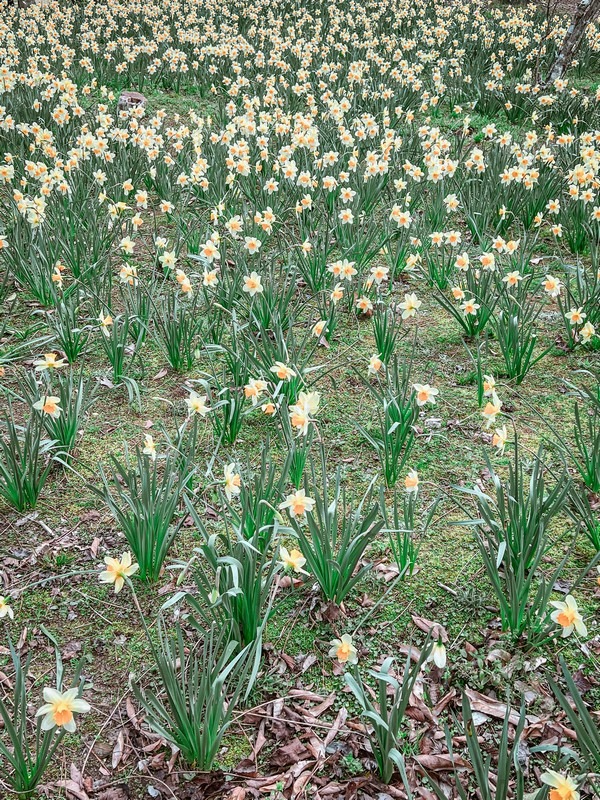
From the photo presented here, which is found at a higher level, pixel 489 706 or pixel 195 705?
pixel 195 705

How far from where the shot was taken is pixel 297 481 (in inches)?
101

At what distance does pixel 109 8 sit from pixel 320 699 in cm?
1335

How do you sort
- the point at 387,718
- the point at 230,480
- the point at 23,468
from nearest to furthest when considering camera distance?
the point at 387,718
the point at 230,480
the point at 23,468

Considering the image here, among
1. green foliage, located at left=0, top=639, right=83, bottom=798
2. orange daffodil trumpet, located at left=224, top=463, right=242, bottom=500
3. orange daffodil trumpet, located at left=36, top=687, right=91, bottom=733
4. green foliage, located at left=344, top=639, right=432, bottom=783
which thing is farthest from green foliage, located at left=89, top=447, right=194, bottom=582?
green foliage, located at left=344, top=639, right=432, bottom=783

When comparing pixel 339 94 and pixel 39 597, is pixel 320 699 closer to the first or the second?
pixel 39 597

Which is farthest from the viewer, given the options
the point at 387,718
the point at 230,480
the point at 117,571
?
the point at 230,480

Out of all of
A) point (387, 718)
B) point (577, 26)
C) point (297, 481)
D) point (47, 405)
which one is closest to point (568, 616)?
point (387, 718)

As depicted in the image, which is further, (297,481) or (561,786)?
(297,481)

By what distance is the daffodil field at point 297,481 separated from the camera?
5.82 feet

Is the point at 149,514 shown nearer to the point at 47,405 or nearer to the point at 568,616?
the point at 47,405

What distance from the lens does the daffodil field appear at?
1772 mm

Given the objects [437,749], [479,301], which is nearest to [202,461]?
[437,749]

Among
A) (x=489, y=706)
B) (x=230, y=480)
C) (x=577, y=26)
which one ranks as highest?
(x=577, y=26)

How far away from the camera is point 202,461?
2.89 metres
